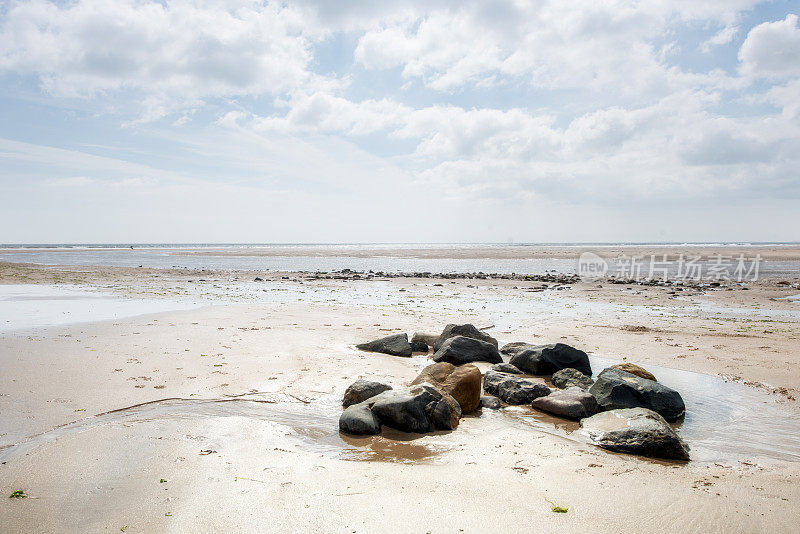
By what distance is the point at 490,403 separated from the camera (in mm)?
7129

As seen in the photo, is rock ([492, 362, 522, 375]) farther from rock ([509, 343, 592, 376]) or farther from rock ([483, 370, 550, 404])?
rock ([483, 370, 550, 404])

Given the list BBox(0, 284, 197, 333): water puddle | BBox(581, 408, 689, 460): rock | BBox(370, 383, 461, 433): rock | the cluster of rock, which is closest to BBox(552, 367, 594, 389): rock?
the cluster of rock

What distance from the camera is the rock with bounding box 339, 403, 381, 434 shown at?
580cm

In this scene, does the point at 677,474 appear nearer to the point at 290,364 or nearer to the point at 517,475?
the point at 517,475

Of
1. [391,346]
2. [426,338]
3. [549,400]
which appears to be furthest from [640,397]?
[426,338]

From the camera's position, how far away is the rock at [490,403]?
707cm

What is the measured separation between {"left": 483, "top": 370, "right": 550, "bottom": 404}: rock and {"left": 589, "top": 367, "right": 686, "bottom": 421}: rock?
0.88 m

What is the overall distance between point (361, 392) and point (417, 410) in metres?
1.15

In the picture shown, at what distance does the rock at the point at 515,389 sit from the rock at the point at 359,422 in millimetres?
2479

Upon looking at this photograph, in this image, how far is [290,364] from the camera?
8.81m

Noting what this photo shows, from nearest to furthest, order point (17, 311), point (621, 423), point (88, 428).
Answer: point (88, 428), point (621, 423), point (17, 311)

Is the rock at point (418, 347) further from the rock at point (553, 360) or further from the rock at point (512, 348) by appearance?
the rock at point (553, 360)

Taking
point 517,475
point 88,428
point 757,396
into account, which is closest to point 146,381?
point 88,428

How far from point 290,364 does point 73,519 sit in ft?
16.8
